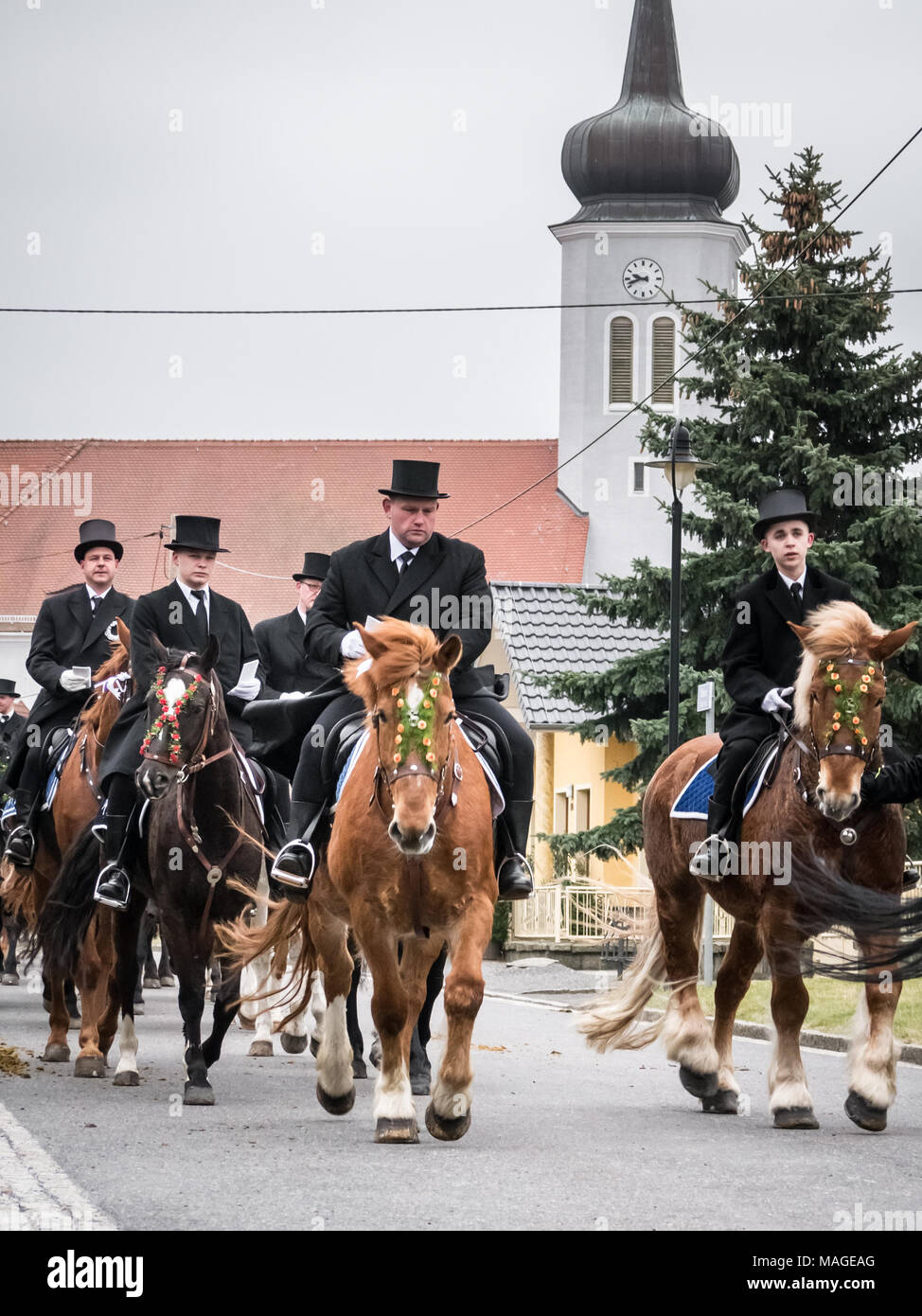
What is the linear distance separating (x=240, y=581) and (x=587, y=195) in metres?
16.1

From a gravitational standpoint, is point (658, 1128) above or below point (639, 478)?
below

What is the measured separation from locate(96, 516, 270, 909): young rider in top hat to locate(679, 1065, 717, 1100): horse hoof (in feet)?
10.6

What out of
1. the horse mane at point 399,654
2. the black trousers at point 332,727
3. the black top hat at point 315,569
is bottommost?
the black trousers at point 332,727

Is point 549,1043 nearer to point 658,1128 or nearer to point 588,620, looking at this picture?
point 658,1128

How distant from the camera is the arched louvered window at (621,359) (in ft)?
217

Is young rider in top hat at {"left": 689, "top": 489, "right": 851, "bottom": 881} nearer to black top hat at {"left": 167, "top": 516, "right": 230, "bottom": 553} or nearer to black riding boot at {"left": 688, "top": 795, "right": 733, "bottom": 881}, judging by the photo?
black riding boot at {"left": 688, "top": 795, "right": 733, "bottom": 881}

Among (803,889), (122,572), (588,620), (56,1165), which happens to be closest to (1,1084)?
(56,1165)

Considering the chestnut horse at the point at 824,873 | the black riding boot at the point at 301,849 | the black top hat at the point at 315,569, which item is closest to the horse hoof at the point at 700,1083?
the chestnut horse at the point at 824,873

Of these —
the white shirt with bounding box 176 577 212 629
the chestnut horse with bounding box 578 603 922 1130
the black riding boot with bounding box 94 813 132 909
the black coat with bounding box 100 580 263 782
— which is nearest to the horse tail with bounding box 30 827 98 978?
the black riding boot with bounding box 94 813 132 909

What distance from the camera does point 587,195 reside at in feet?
212

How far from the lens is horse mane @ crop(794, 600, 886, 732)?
33.9 ft

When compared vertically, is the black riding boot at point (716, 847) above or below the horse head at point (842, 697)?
below

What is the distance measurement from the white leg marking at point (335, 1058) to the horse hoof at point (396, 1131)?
0.95 m

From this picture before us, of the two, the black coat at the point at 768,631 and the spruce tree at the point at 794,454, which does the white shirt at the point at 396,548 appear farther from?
the spruce tree at the point at 794,454
